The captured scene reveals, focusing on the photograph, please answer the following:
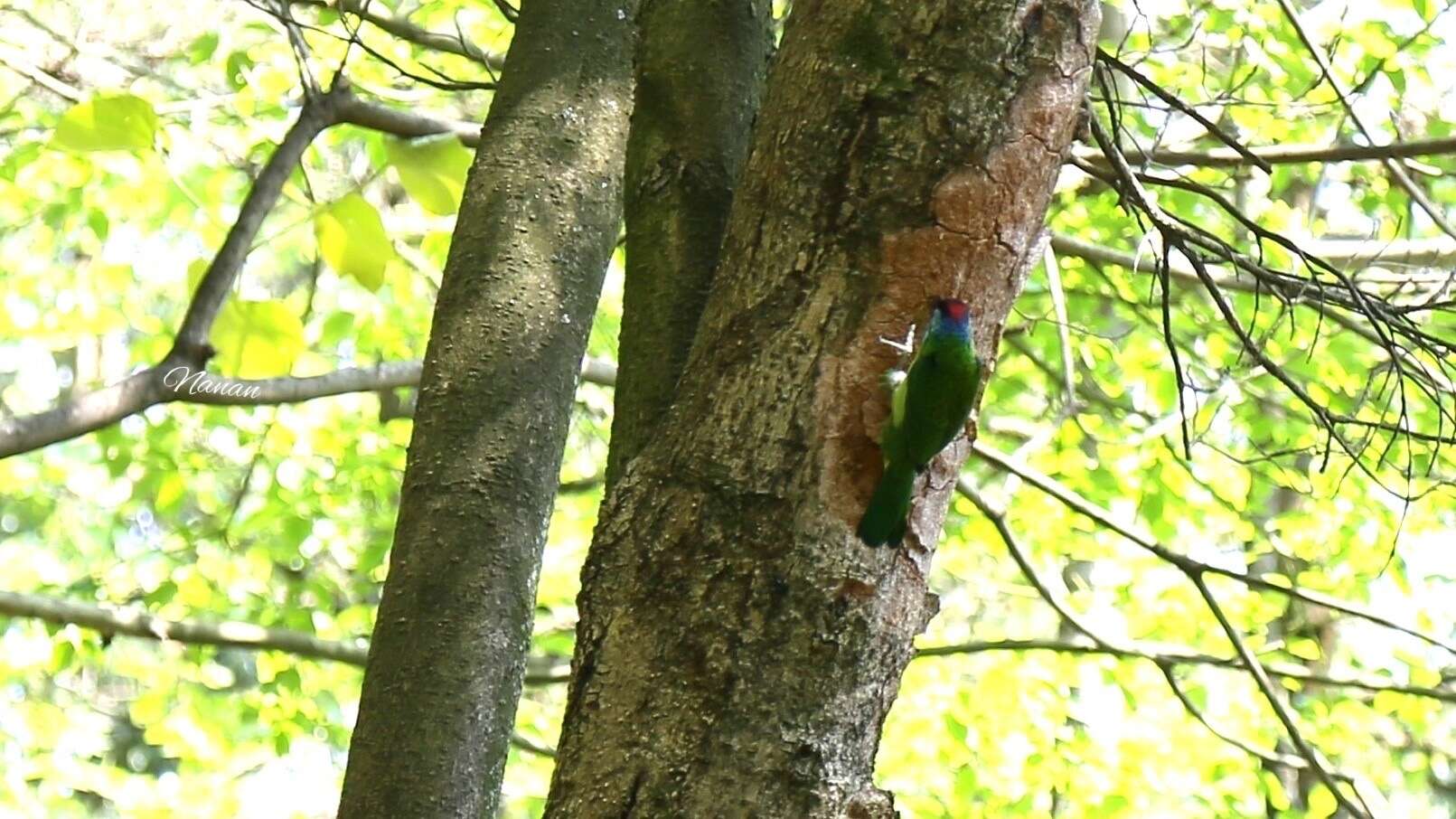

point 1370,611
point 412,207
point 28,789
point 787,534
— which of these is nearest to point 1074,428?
point 1370,611

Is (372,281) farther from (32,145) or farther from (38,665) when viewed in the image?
(38,665)

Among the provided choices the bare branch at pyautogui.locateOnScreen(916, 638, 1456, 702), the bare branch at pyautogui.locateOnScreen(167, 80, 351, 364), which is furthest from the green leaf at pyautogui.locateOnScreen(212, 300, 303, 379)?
the bare branch at pyautogui.locateOnScreen(916, 638, 1456, 702)

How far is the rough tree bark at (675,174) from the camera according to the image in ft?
5.33

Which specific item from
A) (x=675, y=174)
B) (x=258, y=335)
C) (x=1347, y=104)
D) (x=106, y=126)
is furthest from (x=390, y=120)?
(x=1347, y=104)

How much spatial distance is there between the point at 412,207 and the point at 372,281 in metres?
4.07

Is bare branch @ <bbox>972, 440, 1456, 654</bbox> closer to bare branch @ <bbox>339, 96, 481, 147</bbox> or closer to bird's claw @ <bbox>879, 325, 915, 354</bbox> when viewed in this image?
bare branch @ <bbox>339, 96, 481, 147</bbox>

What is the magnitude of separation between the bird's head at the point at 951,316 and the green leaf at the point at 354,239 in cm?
86

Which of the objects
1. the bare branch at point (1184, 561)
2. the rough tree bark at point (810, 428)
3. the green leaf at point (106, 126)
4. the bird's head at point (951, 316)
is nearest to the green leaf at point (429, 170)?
the green leaf at point (106, 126)

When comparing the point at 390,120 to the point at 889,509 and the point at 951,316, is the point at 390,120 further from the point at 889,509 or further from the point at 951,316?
→ the point at 889,509

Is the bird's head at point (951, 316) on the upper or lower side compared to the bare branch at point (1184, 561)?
lower

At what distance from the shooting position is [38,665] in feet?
15.9

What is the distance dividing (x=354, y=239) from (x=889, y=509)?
94 cm

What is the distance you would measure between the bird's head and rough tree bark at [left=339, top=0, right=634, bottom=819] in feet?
2.33

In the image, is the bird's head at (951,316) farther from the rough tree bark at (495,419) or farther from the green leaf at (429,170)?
the green leaf at (429,170)
